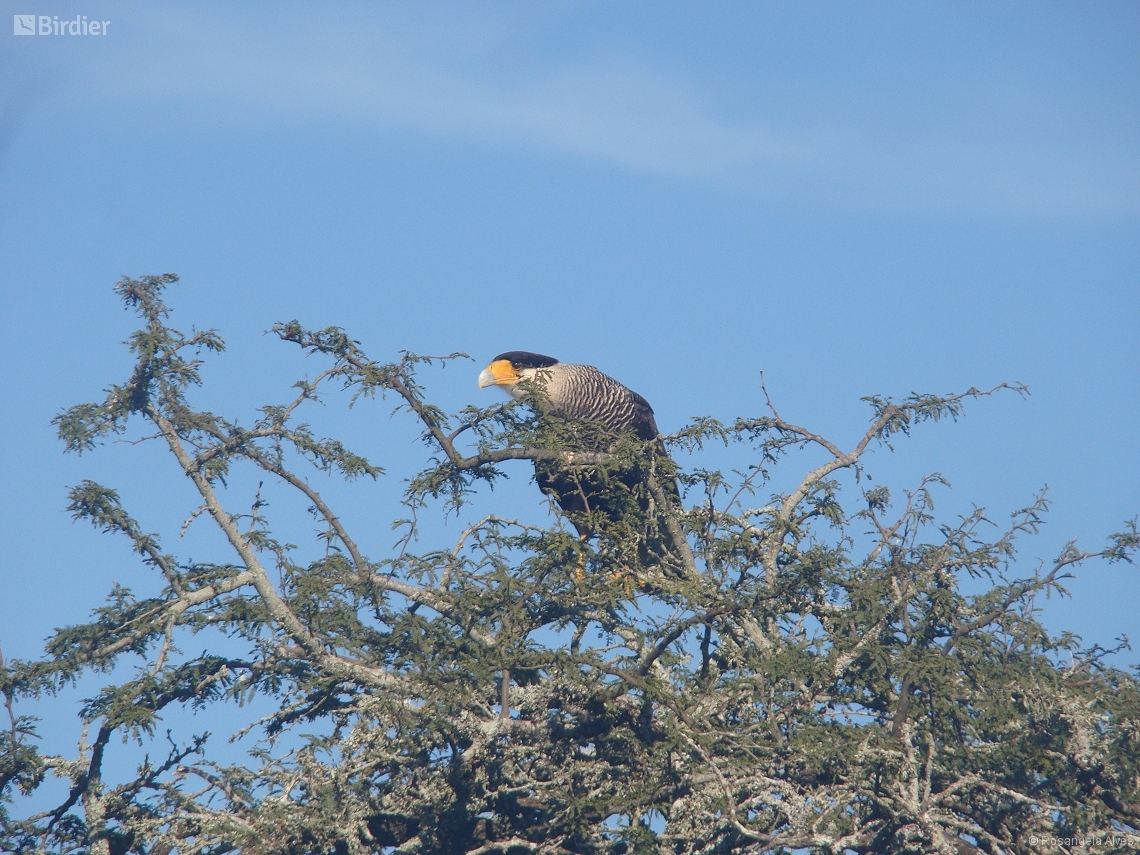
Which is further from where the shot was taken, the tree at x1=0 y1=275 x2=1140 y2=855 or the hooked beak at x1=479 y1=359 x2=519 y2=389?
the hooked beak at x1=479 y1=359 x2=519 y2=389

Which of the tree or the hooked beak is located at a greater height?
the hooked beak

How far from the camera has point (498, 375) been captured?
28.6ft

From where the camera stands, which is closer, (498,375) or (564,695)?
(564,695)

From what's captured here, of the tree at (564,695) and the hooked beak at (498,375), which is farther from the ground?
the hooked beak at (498,375)

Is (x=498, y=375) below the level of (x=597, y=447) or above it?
above

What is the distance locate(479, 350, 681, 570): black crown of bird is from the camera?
6238 mm

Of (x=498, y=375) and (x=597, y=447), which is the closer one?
(x=597, y=447)

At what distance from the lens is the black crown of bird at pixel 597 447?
246 inches

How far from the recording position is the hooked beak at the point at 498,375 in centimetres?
862

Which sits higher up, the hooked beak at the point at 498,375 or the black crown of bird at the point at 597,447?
the hooked beak at the point at 498,375

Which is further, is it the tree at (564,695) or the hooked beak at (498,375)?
the hooked beak at (498,375)

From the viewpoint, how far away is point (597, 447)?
663 centimetres

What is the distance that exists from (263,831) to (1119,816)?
3.75m

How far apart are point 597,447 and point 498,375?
2244 millimetres
